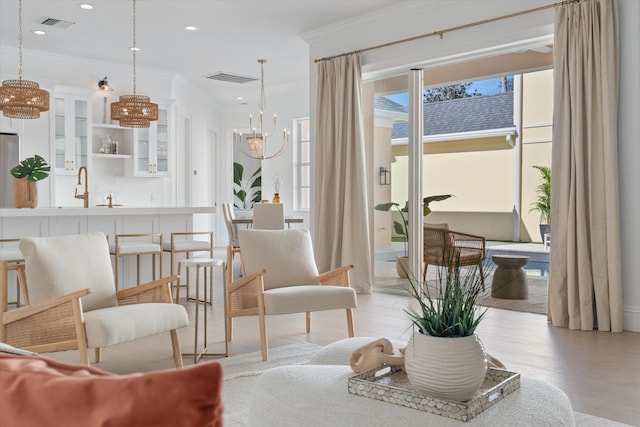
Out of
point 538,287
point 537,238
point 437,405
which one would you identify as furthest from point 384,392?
point 537,238

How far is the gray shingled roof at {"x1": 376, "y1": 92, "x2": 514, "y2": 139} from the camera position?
12.3 m

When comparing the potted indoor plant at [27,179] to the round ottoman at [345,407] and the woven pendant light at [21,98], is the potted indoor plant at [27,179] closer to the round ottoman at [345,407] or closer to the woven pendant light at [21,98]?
the woven pendant light at [21,98]

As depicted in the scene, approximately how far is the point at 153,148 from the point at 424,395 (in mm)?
7792

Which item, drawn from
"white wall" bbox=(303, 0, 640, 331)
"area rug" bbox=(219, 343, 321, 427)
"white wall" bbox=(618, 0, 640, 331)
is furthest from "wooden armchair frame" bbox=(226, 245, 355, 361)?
"white wall" bbox=(303, 0, 640, 331)

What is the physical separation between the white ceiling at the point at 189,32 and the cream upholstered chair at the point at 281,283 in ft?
8.94

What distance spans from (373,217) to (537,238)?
5.93 meters

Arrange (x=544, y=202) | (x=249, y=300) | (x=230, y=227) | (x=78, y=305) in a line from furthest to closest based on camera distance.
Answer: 1. (x=544, y=202)
2. (x=230, y=227)
3. (x=249, y=300)
4. (x=78, y=305)

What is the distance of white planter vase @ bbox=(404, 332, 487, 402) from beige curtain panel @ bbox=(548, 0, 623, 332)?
3.17m

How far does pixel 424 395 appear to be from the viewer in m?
1.88

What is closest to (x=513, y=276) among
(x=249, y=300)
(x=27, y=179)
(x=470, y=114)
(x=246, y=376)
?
(x=249, y=300)

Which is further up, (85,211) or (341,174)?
(341,174)

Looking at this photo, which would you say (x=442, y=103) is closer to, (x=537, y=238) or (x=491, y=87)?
(x=491, y=87)

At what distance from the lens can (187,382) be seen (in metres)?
0.69

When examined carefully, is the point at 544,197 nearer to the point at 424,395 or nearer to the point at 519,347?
the point at 519,347
